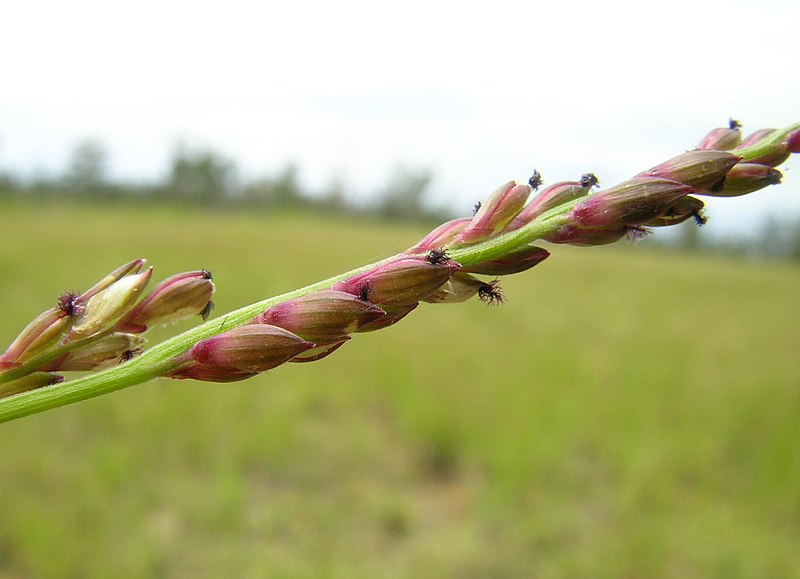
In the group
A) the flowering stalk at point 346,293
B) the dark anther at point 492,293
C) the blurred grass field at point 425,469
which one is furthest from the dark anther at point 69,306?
the blurred grass field at point 425,469

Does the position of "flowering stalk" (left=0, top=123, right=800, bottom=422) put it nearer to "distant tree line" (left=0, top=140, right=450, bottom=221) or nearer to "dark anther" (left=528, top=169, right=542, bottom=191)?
"dark anther" (left=528, top=169, right=542, bottom=191)

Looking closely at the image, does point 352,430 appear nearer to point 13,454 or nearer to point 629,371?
point 13,454

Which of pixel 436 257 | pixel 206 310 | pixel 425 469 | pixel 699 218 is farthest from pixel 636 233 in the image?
pixel 425 469

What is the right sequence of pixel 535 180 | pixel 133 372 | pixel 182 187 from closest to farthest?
1. pixel 133 372
2. pixel 535 180
3. pixel 182 187

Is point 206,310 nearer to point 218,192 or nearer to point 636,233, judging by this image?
point 636,233

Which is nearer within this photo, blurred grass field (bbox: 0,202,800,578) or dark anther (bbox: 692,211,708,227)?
dark anther (bbox: 692,211,708,227)

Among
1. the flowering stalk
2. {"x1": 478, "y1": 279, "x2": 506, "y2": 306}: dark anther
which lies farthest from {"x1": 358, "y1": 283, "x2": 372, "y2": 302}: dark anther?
{"x1": 478, "y1": 279, "x2": 506, "y2": 306}: dark anther
